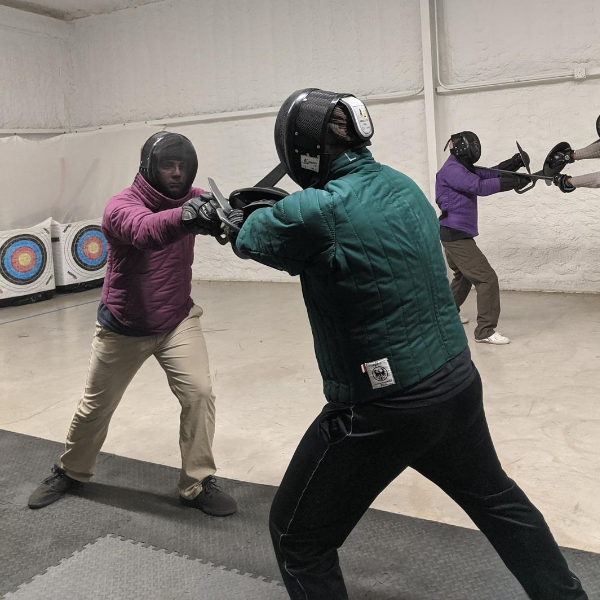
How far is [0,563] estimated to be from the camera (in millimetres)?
2361

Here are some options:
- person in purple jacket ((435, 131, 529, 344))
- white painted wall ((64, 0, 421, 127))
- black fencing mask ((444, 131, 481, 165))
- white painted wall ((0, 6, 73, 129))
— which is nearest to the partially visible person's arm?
person in purple jacket ((435, 131, 529, 344))

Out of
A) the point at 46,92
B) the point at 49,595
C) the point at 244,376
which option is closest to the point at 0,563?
the point at 49,595

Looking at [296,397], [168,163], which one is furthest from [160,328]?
[296,397]

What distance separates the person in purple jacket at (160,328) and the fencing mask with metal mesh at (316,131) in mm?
887

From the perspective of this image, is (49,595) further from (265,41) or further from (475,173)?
(265,41)

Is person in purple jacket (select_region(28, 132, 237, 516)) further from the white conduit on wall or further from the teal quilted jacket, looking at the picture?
the white conduit on wall

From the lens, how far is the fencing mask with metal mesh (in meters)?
1.58

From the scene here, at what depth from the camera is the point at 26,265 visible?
24.1 feet

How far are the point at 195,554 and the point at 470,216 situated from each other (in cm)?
333

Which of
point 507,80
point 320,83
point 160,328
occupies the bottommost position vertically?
point 160,328

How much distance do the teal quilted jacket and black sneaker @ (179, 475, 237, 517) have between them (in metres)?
1.18

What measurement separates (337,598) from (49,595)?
104cm

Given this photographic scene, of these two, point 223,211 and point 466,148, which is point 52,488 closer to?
point 223,211

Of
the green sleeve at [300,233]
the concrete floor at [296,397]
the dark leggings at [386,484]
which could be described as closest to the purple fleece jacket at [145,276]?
the concrete floor at [296,397]
